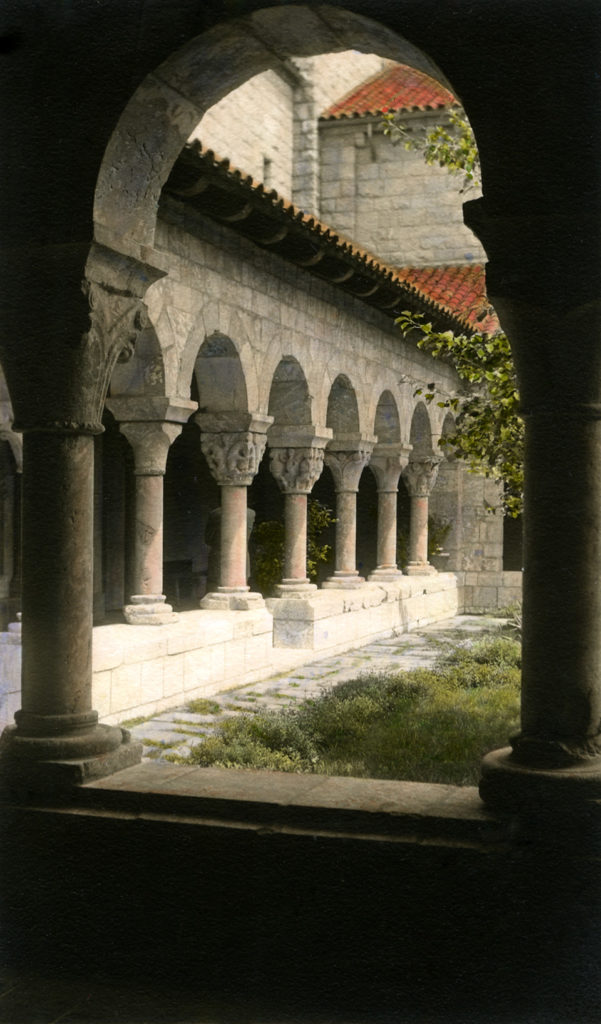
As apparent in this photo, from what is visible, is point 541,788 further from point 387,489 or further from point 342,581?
point 387,489

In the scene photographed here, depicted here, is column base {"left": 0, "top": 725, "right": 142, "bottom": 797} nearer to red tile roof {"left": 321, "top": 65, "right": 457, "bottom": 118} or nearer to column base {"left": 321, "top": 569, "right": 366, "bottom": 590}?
column base {"left": 321, "top": 569, "right": 366, "bottom": 590}

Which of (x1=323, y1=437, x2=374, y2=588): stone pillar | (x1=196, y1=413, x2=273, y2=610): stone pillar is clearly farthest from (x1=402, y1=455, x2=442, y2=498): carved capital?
(x1=196, y1=413, x2=273, y2=610): stone pillar

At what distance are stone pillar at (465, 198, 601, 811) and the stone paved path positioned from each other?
3682mm

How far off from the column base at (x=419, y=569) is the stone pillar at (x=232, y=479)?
573cm

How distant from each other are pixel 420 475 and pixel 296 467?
4.72m

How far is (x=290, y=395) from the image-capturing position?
11.0 metres

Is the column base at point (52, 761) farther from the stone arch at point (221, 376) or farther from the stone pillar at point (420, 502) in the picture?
the stone pillar at point (420, 502)

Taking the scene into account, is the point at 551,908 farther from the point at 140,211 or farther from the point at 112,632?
the point at 112,632

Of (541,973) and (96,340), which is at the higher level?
(96,340)

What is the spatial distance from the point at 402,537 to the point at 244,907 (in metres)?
13.4

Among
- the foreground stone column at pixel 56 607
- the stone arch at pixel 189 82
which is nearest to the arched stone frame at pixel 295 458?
the stone arch at pixel 189 82

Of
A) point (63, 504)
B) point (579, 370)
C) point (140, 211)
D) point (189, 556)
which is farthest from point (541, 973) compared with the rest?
point (189, 556)

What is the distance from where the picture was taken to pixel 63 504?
343cm

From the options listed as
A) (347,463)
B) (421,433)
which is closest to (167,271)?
(347,463)
